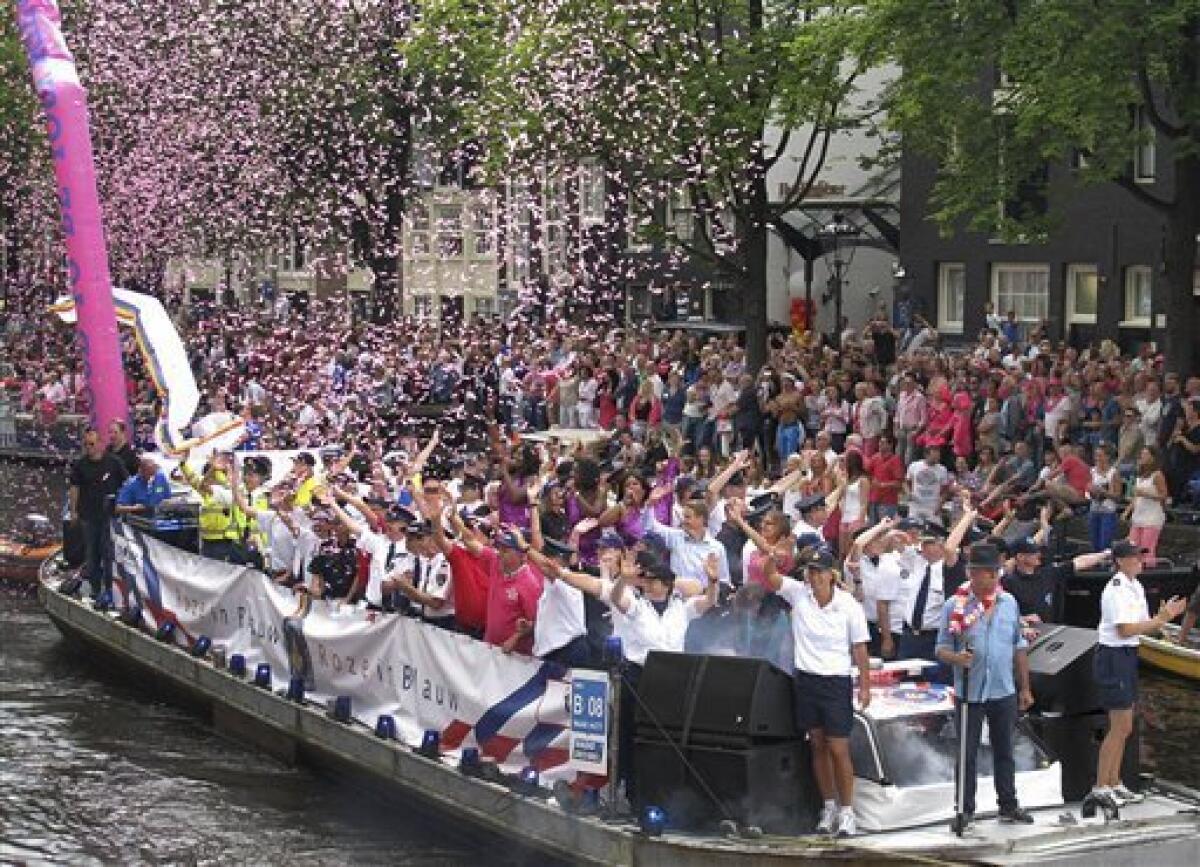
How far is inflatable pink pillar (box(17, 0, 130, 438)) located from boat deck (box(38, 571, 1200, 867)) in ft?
31.9

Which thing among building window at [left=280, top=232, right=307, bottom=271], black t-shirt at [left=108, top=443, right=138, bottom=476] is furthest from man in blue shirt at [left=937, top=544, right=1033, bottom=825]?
building window at [left=280, top=232, right=307, bottom=271]

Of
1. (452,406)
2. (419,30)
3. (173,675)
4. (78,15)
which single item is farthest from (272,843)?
(78,15)

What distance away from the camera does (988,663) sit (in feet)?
46.2

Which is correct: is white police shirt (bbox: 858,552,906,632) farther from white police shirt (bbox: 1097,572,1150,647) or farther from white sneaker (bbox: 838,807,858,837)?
white sneaker (bbox: 838,807,858,837)

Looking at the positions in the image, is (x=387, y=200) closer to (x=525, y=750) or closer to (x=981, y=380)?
(x=981, y=380)

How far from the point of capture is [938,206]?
4597 centimetres

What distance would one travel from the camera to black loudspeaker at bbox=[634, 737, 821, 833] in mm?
13812

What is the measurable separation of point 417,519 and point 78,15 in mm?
34106

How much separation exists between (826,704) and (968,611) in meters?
1.17

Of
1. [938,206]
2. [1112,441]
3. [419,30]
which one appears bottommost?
[1112,441]

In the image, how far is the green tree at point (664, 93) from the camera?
3641cm

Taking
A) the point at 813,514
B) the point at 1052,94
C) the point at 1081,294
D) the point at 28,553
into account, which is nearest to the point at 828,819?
the point at 813,514

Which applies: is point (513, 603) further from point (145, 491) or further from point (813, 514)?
point (145, 491)

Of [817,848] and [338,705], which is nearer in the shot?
[817,848]
